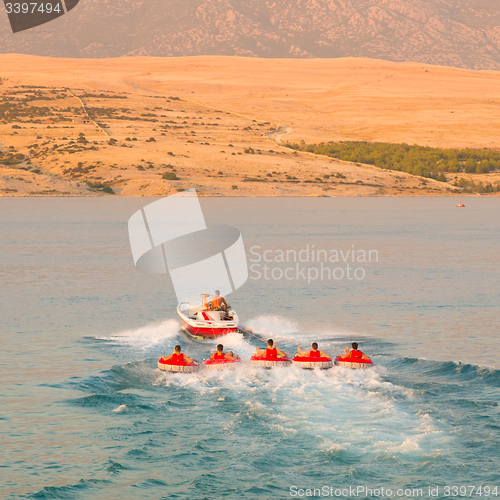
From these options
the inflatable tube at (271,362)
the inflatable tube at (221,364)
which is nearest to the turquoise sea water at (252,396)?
the inflatable tube at (271,362)

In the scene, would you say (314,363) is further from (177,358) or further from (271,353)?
(177,358)

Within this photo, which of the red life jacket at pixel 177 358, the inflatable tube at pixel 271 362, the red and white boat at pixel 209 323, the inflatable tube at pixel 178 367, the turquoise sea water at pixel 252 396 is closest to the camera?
the turquoise sea water at pixel 252 396

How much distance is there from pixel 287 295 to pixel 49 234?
159 ft

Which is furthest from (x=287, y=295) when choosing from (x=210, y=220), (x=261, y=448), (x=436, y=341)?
(x=210, y=220)

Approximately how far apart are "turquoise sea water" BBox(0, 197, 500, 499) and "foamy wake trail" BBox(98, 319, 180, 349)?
22 centimetres

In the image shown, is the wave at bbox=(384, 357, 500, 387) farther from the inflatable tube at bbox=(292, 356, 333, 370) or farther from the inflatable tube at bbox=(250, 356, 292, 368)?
the inflatable tube at bbox=(250, 356, 292, 368)

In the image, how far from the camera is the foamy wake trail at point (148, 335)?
35781 mm

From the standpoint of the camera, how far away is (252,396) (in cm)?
2625

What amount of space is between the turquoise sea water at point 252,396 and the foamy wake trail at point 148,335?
0.22m

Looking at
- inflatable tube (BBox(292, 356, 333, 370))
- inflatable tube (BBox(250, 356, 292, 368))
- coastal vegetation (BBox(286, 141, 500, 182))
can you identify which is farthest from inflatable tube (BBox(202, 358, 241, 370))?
coastal vegetation (BBox(286, 141, 500, 182))

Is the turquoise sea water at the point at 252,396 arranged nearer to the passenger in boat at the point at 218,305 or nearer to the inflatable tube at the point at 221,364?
the inflatable tube at the point at 221,364

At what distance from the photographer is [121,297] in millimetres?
50031

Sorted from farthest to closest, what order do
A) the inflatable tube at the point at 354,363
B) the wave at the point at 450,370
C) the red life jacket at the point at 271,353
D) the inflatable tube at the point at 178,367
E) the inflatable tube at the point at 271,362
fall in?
the red life jacket at the point at 271,353 → the inflatable tube at the point at 271,362 → the inflatable tube at the point at 354,363 → the inflatable tube at the point at 178,367 → the wave at the point at 450,370

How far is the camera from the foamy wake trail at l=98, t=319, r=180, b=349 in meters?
35.8
